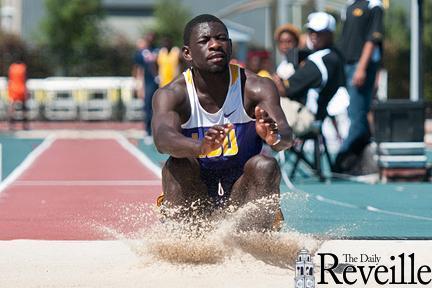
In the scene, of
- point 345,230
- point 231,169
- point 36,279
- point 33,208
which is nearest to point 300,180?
point 33,208

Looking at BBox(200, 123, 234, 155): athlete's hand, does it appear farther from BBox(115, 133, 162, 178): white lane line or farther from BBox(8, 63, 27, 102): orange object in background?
BBox(8, 63, 27, 102): orange object in background

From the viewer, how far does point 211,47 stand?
7.33 m

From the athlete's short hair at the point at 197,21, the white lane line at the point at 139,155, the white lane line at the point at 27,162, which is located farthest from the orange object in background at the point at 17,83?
the athlete's short hair at the point at 197,21

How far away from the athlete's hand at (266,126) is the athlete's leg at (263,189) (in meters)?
0.31

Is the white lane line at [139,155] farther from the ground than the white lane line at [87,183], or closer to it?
closer to it

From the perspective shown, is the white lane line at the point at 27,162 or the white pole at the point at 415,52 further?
the white pole at the point at 415,52

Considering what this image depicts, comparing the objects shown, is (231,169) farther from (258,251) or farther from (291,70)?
(291,70)

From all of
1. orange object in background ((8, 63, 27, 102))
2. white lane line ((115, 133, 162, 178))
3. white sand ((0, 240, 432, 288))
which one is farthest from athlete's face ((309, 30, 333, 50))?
orange object in background ((8, 63, 27, 102))

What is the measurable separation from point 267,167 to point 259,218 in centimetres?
30

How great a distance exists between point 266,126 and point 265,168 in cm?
43

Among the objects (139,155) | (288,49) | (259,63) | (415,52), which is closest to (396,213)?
(288,49)

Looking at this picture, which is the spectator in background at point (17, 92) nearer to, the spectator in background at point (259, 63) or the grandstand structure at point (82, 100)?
the grandstand structure at point (82, 100)

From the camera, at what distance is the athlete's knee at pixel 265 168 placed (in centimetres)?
721

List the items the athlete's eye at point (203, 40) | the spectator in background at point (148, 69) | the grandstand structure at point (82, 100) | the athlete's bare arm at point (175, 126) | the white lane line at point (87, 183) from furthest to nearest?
the grandstand structure at point (82, 100), the spectator in background at point (148, 69), the white lane line at point (87, 183), the athlete's eye at point (203, 40), the athlete's bare arm at point (175, 126)
